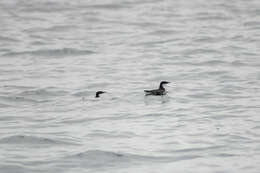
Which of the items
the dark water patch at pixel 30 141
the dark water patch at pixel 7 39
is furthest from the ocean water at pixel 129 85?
the dark water patch at pixel 7 39

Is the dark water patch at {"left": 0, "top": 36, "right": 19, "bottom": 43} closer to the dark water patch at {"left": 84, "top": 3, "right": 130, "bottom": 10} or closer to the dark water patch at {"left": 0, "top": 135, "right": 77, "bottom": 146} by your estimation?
the dark water patch at {"left": 84, "top": 3, "right": 130, "bottom": 10}

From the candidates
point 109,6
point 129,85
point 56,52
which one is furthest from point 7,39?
point 129,85

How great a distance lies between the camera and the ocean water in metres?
15.3

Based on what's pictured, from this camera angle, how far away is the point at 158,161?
14828mm

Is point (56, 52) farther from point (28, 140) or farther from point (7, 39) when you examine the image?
point (28, 140)

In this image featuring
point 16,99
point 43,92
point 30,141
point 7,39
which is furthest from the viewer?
point 7,39

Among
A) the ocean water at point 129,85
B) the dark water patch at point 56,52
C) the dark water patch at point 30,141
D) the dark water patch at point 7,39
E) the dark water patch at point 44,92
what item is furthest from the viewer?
the dark water patch at point 7,39

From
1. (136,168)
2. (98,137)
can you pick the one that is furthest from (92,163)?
(98,137)

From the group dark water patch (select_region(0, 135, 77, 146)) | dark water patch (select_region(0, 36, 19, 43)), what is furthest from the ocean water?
dark water patch (select_region(0, 36, 19, 43))

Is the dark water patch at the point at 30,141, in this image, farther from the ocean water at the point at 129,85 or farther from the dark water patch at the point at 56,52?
the dark water patch at the point at 56,52

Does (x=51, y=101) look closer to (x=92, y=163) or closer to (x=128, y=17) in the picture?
(x=92, y=163)

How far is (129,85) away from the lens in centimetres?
2423

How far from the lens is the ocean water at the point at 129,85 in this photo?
1526 cm

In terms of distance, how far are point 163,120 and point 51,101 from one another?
14.4 feet
